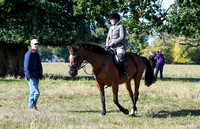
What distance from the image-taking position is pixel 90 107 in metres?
8.96

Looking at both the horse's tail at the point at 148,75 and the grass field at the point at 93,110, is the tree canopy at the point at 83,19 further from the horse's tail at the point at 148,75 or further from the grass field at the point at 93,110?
the horse's tail at the point at 148,75

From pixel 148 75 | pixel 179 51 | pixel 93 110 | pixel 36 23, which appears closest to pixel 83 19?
pixel 36 23

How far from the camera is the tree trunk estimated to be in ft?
66.0

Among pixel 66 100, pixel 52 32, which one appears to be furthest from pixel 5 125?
pixel 52 32

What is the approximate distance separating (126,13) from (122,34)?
26.2 ft

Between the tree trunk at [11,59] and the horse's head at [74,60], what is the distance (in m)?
14.3

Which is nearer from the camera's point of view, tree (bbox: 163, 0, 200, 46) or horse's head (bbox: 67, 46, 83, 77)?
horse's head (bbox: 67, 46, 83, 77)

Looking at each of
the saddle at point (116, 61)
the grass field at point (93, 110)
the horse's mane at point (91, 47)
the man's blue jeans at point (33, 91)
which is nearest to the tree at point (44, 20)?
the grass field at point (93, 110)

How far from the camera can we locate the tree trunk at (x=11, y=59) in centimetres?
2011

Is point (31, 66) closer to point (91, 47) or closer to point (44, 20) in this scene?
point (91, 47)

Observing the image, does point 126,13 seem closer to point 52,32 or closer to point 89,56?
point 52,32

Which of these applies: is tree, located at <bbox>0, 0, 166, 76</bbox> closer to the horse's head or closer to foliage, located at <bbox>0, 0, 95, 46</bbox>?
foliage, located at <bbox>0, 0, 95, 46</bbox>

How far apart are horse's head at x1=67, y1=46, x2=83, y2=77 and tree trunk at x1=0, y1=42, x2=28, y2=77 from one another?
1431 centimetres

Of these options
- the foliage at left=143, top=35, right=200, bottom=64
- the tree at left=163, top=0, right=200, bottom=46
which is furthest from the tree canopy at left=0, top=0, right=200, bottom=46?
the foliage at left=143, top=35, right=200, bottom=64
